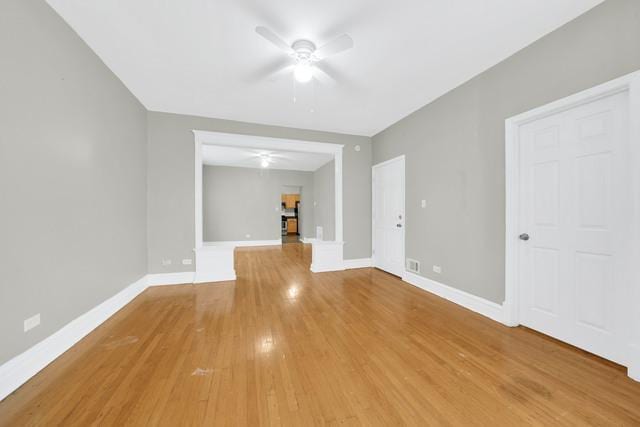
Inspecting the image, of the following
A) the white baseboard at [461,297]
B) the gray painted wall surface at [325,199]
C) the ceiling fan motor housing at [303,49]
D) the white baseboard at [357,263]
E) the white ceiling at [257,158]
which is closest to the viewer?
the ceiling fan motor housing at [303,49]

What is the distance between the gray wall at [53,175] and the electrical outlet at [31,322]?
38 mm

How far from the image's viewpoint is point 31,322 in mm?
→ 1676

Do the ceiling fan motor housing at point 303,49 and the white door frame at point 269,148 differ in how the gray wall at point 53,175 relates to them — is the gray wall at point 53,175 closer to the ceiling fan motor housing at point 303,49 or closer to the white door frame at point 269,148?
the white door frame at point 269,148

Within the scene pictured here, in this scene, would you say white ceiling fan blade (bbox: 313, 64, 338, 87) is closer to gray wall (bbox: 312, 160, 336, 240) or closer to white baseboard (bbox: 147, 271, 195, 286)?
white baseboard (bbox: 147, 271, 195, 286)

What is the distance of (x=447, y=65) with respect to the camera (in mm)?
2623

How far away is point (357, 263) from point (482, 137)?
10.2 feet

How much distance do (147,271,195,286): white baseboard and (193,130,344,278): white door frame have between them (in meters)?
0.22

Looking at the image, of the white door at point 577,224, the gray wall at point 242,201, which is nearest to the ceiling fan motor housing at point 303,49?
the white door at point 577,224

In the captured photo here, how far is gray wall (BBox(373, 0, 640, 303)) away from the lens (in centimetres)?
183

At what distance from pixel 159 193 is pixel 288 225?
8262 millimetres

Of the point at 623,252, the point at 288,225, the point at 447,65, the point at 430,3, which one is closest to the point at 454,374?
the point at 623,252

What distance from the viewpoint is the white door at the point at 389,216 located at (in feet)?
13.8

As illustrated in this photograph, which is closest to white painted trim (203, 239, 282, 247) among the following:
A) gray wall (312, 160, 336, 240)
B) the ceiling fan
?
gray wall (312, 160, 336, 240)

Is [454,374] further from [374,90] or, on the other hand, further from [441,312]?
[374,90]
